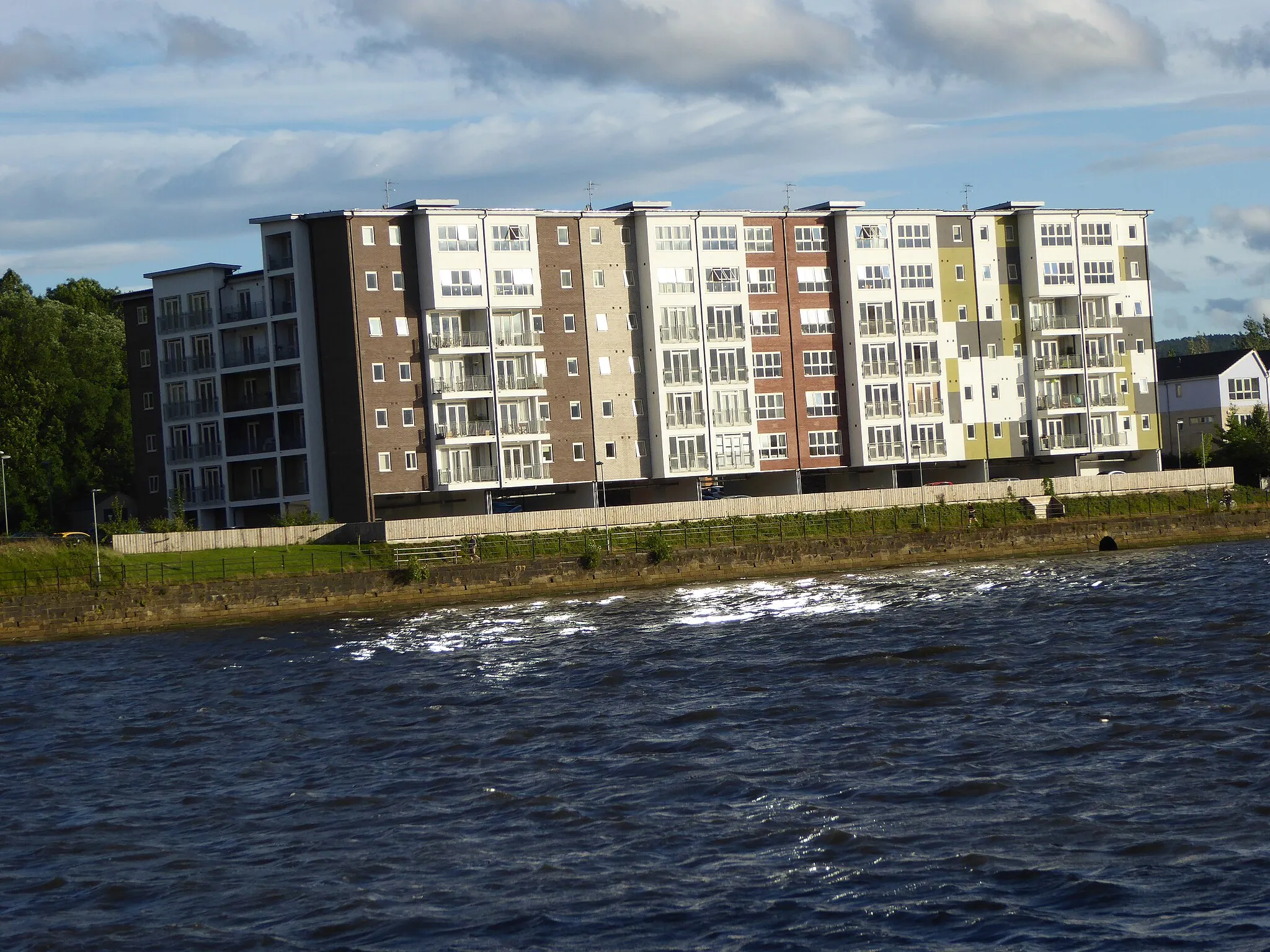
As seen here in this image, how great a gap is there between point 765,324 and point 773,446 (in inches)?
335

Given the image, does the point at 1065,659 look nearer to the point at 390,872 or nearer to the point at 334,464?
the point at 390,872

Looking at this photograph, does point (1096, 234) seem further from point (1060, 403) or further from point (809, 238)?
point (809, 238)

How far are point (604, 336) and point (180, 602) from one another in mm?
41787

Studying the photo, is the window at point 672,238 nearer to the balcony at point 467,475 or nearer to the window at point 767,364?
the window at point 767,364

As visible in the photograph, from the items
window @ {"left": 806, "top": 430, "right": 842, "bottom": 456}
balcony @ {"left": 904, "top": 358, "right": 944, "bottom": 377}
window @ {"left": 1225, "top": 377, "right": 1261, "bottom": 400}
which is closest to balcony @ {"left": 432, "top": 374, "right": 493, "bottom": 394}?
window @ {"left": 806, "top": 430, "right": 842, "bottom": 456}

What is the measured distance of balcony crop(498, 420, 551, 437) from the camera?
103m

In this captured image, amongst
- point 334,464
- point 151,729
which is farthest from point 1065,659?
point 334,464

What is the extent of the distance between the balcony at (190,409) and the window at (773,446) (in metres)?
35.9

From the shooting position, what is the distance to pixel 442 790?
3014cm

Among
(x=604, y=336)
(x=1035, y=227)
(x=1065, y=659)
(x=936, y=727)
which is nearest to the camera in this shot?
Result: (x=936, y=727)

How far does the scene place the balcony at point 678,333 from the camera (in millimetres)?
108438

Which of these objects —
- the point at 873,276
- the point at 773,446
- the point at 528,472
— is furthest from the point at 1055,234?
the point at 528,472

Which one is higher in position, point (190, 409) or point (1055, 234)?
point (1055, 234)

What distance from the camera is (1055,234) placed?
119 m
